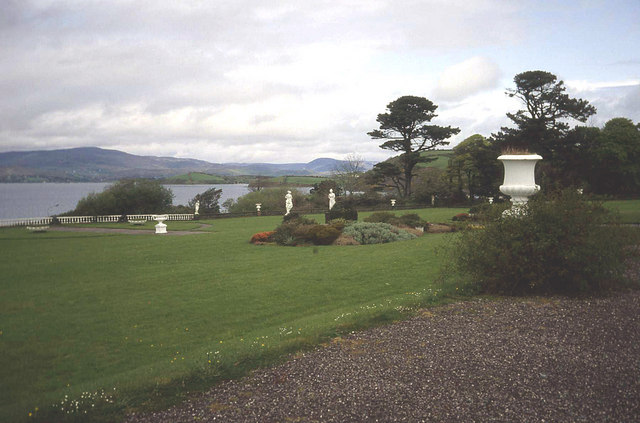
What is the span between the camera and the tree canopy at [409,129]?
131 ft

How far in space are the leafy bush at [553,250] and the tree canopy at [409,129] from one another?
3334cm

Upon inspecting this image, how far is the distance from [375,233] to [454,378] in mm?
13451

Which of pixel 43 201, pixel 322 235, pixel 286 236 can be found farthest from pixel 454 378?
pixel 43 201

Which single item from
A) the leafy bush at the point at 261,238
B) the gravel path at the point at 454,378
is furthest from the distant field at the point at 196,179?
the gravel path at the point at 454,378

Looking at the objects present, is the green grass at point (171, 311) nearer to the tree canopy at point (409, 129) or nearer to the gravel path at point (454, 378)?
the gravel path at point (454, 378)

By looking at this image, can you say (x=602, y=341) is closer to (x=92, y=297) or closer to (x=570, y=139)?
(x=92, y=297)

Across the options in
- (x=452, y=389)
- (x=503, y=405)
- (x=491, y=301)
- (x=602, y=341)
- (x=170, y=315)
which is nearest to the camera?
(x=503, y=405)

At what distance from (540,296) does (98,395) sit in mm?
6426

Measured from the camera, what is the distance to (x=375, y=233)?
17.5 meters

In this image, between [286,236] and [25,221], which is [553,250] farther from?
[25,221]

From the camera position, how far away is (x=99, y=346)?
6.25m

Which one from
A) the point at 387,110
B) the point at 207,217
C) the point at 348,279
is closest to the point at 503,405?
the point at 348,279

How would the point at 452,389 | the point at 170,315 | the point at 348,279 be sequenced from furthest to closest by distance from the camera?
the point at 348,279, the point at 170,315, the point at 452,389

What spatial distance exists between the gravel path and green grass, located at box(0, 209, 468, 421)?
1.65ft
